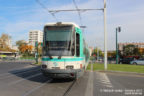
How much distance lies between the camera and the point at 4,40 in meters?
95.1

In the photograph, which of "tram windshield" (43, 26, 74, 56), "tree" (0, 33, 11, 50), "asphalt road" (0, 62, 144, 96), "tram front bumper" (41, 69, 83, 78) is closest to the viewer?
"asphalt road" (0, 62, 144, 96)

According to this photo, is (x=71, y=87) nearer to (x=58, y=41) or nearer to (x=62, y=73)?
(x=62, y=73)

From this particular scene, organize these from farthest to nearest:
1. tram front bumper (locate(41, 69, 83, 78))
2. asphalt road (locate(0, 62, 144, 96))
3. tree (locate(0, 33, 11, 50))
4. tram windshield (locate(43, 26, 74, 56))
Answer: tree (locate(0, 33, 11, 50))
tram windshield (locate(43, 26, 74, 56))
tram front bumper (locate(41, 69, 83, 78))
asphalt road (locate(0, 62, 144, 96))

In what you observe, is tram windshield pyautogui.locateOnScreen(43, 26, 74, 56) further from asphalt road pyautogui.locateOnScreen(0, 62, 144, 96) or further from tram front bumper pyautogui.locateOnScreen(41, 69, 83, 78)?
asphalt road pyautogui.locateOnScreen(0, 62, 144, 96)

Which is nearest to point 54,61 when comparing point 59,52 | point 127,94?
point 59,52

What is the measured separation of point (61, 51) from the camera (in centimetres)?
891

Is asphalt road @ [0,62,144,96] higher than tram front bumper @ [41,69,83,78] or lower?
lower

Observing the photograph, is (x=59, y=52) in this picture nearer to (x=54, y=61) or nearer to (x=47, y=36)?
(x=54, y=61)

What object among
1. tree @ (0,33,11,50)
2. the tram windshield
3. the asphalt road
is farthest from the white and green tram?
tree @ (0,33,11,50)

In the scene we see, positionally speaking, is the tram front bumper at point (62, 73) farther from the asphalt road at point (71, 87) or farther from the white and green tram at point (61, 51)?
the asphalt road at point (71, 87)

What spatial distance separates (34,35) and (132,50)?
130m

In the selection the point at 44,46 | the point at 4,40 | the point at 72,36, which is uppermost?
the point at 4,40

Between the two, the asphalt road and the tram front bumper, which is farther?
the tram front bumper

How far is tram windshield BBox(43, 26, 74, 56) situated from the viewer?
891 cm
